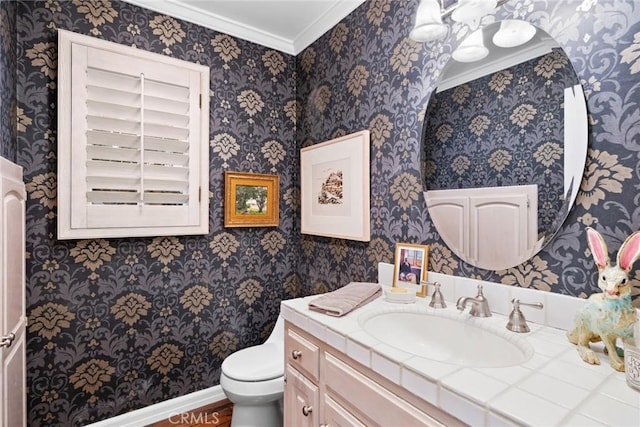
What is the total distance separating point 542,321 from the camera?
115 centimetres

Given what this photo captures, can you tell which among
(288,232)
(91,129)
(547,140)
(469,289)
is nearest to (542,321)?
(469,289)

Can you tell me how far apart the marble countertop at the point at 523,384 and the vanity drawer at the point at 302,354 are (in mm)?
186

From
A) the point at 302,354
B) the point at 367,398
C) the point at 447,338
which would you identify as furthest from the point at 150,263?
the point at 447,338

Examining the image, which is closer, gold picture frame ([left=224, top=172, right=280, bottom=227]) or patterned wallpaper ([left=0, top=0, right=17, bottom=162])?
patterned wallpaper ([left=0, top=0, right=17, bottom=162])

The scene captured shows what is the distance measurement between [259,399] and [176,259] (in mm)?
960

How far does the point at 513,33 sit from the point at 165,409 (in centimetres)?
260

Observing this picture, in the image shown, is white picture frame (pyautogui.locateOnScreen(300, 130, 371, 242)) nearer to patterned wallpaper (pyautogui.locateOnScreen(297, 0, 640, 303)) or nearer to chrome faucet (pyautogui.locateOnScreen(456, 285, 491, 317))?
patterned wallpaper (pyautogui.locateOnScreen(297, 0, 640, 303))

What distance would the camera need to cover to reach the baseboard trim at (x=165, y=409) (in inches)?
75.9

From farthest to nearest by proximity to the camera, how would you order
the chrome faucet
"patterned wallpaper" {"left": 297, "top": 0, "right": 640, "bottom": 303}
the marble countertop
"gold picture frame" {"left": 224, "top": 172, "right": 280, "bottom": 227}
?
"gold picture frame" {"left": 224, "top": 172, "right": 280, "bottom": 227}, the chrome faucet, "patterned wallpaper" {"left": 297, "top": 0, "right": 640, "bottom": 303}, the marble countertop

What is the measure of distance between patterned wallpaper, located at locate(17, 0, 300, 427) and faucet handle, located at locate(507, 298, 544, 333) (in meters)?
1.64

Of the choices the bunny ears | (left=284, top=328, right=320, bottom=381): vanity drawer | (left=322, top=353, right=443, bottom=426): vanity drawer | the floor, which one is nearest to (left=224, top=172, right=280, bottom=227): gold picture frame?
(left=284, top=328, right=320, bottom=381): vanity drawer

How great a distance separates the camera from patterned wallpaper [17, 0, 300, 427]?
1.72 m

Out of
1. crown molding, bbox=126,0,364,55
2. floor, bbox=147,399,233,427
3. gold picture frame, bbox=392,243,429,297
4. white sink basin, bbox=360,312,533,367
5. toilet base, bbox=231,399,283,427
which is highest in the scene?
crown molding, bbox=126,0,364,55

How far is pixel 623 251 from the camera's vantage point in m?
0.88
